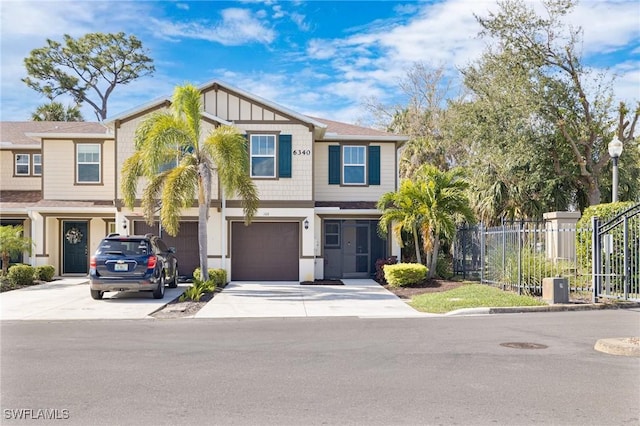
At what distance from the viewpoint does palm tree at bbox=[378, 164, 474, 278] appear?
21.0 meters

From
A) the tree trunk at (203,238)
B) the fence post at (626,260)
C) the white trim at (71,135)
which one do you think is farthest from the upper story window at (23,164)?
the fence post at (626,260)

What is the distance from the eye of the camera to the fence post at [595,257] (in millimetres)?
15750

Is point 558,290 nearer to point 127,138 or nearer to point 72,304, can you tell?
point 72,304

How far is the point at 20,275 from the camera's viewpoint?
2089cm

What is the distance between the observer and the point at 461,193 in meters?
21.3

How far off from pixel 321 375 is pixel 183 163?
12880 millimetres

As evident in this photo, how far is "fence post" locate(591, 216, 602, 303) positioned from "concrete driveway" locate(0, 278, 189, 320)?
11205mm

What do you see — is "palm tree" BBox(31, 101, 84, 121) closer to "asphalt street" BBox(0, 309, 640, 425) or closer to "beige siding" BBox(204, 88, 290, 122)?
"beige siding" BBox(204, 88, 290, 122)

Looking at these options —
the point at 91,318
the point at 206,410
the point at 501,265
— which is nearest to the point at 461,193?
the point at 501,265

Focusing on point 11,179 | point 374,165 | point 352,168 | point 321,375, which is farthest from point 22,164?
point 321,375

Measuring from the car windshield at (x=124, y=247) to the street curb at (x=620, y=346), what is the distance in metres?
11.8

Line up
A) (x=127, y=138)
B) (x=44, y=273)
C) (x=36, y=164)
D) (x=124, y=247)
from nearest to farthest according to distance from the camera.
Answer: (x=124, y=247)
(x=44, y=273)
(x=127, y=138)
(x=36, y=164)

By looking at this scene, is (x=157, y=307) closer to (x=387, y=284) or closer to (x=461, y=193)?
(x=387, y=284)

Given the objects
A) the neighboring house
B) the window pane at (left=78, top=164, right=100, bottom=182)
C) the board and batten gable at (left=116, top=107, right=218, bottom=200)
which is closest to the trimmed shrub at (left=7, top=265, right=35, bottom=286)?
the neighboring house
